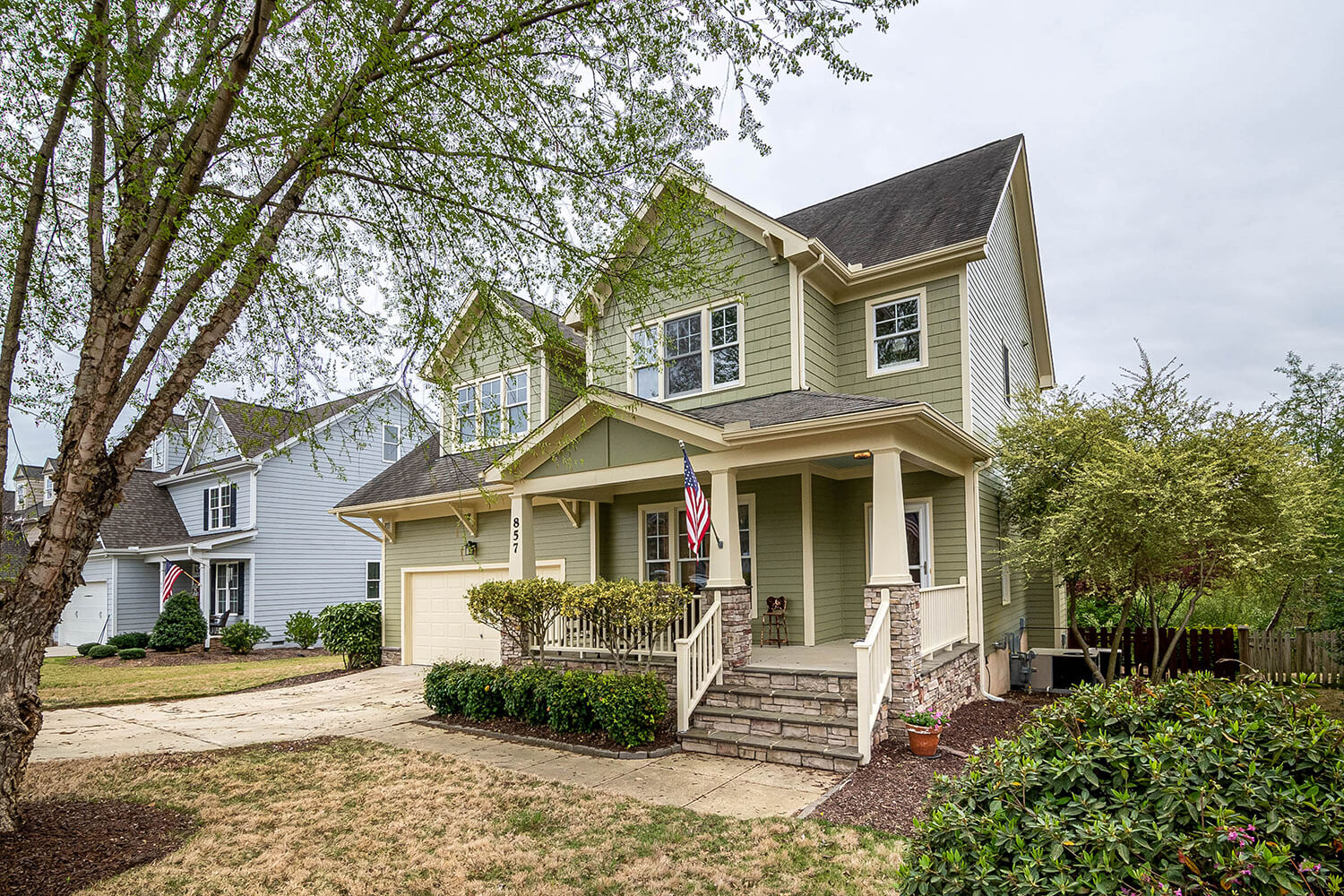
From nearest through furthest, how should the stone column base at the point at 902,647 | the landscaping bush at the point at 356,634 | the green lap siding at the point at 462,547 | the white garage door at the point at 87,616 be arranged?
the stone column base at the point at 902,647, the green lap siding at the point at 462,547, the landscaping bush at the point at 356,634, the white garage door at the point at 87,616

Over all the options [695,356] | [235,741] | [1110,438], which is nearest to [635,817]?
[235,741]

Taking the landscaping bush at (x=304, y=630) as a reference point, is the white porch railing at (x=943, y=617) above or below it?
above

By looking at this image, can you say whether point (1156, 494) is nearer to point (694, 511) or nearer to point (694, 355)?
point (694, 511)

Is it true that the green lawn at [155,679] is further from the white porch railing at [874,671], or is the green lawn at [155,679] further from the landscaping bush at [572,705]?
the white porch railing at [874,671]

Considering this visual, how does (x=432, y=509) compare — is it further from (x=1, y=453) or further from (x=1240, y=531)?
(x=1240, y=531)

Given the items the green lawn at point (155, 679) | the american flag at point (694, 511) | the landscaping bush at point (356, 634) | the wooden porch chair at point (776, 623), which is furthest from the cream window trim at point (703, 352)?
the green lawn at point (155, 679)

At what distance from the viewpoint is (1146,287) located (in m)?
25.5

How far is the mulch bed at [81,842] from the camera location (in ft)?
15.5

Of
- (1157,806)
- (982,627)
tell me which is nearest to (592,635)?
(982,627)

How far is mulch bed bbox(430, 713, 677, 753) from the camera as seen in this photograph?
26.7 ft

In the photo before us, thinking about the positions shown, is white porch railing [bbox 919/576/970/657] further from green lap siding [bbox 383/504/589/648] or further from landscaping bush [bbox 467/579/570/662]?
green lap siding [bbox 383/504/589/648]

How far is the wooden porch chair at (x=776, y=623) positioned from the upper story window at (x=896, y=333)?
3.74m

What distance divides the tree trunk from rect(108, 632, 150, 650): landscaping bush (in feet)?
58.1

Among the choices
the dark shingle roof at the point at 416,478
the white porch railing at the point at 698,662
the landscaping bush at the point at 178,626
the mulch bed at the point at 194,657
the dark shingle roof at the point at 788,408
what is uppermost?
the dark shingle roof at the point at 788,408
